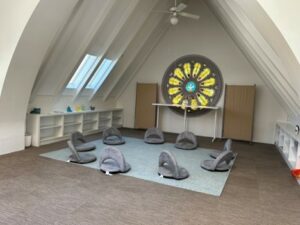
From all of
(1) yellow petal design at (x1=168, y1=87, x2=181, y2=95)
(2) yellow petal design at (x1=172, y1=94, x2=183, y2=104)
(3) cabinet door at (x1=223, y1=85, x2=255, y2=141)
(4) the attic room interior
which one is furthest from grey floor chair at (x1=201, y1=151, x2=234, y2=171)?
(1) yellow petal design at (x1=168, y1=87, x2=181, y2=95)

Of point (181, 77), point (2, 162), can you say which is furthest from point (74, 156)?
point (181, 77)

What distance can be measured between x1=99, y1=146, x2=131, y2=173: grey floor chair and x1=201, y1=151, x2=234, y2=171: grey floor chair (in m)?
1.49

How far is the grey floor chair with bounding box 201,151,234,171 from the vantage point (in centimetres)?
425

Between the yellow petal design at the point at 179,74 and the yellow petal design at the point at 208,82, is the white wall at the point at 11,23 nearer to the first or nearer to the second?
the yellow petal design at the point at 179,74

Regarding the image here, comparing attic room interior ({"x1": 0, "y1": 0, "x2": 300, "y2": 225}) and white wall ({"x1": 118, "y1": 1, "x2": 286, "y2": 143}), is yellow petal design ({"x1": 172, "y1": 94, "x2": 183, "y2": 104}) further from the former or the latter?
white wall ({"x1": 118, "y1": 1, "x2": 286, "y2": 143})

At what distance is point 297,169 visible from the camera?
4.02m

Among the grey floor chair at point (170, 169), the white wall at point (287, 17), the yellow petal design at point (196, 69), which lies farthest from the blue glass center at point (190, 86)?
the white wall at point (287, 17)

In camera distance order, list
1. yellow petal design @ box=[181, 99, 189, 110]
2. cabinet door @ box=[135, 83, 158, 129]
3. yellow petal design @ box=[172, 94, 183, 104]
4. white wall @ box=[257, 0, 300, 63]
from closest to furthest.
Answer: white wall @ box=[257, 0, 300, 63] < yellow petal design @ box=[181, 99, 189, 110] < yellow petal design @ box=[172, 94, 183, 104] < cabinet door @ box=[135, 83, 158, 129]

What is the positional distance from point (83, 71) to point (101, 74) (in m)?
0.83

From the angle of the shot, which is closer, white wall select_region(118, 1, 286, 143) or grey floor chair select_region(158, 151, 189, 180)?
grey floor chair select_region(158, 151, 189, 180)

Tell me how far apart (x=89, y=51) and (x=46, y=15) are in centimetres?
191

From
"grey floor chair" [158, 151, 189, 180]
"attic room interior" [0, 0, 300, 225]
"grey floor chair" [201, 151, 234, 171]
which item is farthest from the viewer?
"grey floor chair" [201, 151, 234, 171]

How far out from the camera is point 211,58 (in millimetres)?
7492

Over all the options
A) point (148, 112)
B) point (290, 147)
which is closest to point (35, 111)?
point (148, 112)
